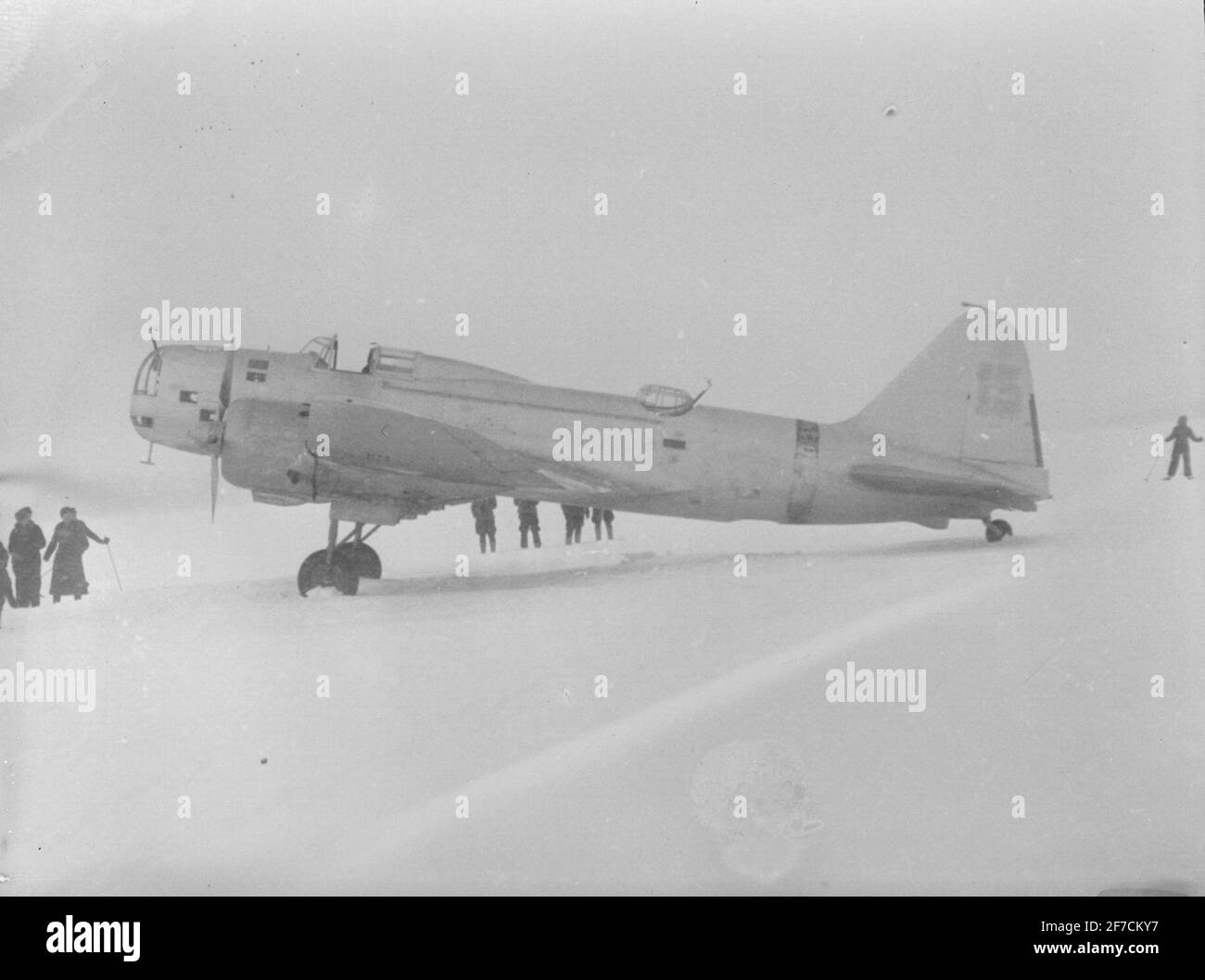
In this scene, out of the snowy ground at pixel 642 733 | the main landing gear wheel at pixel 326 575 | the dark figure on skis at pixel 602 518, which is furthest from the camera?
the dark figure on skis at pixel 602 518

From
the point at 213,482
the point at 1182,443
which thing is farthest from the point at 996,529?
the point at 213,482

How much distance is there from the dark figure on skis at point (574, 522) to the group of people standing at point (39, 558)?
3220 mm

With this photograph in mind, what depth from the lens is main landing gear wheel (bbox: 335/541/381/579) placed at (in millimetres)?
7039

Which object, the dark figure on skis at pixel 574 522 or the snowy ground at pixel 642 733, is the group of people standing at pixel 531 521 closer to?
the dark figure on skis at pixel 574 522

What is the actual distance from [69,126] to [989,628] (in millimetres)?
6931

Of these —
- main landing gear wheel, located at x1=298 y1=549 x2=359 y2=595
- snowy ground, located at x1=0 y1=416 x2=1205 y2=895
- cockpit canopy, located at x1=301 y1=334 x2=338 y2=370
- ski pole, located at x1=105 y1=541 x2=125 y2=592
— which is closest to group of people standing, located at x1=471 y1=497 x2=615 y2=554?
snowy ground, located at x1=0 y1=416 x2=1205 y2=895

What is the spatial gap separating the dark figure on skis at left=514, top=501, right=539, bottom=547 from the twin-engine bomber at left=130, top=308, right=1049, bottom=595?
0.99 feet

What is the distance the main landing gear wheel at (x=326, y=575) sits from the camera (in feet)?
22.6

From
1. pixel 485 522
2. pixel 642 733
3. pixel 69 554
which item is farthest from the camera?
pixel 485 522

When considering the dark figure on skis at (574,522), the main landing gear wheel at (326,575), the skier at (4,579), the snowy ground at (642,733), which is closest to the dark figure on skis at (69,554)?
the snowy ground at (642,733)

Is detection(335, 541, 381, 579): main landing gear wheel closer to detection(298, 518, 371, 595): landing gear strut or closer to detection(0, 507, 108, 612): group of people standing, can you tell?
detection(298, 518, 371, 595): landing gear strut

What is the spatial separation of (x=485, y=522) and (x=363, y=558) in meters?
0.93

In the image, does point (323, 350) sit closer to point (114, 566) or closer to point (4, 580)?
point (114, 566)

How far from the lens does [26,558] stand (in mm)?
6613
